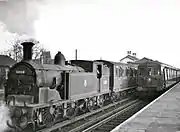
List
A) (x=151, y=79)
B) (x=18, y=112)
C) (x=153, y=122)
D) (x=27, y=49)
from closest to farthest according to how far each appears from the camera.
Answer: (x=18, y=112) < (x=153, y=122) < (x=27, y=49) < (x=151, y=79)

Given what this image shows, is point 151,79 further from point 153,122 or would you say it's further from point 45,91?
point 45,91

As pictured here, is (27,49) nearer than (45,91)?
Yes

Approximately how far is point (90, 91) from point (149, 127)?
457 cm

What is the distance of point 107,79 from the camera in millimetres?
13539

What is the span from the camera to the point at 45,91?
25.1 ft

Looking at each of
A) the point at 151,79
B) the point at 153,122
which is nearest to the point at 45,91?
the point at 153,122

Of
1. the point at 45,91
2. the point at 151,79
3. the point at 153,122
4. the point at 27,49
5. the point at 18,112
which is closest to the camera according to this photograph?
the point at 18,112

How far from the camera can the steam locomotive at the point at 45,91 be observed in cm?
730

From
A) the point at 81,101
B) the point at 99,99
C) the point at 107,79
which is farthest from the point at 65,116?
the point at 107,79

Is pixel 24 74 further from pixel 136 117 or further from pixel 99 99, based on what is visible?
pixel 99 99

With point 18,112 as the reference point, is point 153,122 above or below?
below

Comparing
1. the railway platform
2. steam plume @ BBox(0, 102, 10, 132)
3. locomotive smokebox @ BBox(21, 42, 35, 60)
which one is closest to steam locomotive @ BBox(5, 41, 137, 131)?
locomotive smokebox @ BBox(21, 42, 35, 60)

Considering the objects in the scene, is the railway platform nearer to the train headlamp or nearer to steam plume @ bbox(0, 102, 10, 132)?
the train headlamp

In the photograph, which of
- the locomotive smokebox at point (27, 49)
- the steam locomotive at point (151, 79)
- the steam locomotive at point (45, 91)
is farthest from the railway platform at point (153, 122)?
the steam locomotive at point (151, 79)
